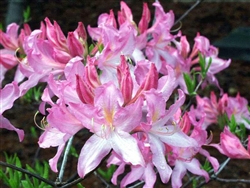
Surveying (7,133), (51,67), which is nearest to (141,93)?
(51,67)

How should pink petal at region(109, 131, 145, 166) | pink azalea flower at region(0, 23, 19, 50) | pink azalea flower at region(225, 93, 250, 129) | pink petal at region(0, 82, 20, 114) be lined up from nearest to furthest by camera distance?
pink petal at region(109, 131, 145, 166) < pink petal at region(0, 82, 20, 114) < pink azalea flower at region(0, 23, 19, 50) < pink azalea flower at region(225, 93, 250, 129)

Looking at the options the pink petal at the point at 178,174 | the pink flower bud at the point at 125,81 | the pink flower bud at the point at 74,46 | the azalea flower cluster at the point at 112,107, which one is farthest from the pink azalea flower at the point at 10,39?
the pink flower bud at the point at 125,81

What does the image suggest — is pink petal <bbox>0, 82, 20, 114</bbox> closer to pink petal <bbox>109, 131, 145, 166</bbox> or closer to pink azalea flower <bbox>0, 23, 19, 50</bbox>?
pink petal <bbox>109, 131, 145, 166</bbox>

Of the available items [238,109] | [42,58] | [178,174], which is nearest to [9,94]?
[42,58]

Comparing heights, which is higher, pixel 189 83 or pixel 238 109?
A: pixel 189 83

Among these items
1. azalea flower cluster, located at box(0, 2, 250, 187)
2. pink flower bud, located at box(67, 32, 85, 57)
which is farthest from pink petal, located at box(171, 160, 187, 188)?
pink flower bud, located at box(67, 32, 85, 57)

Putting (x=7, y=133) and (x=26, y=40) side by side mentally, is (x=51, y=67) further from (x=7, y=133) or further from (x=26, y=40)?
(x=7, y=133)

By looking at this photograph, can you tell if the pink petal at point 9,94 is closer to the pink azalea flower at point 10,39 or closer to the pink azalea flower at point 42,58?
the pink azalea flower at point 42,58

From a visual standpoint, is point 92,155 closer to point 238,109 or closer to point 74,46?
point 74,46
